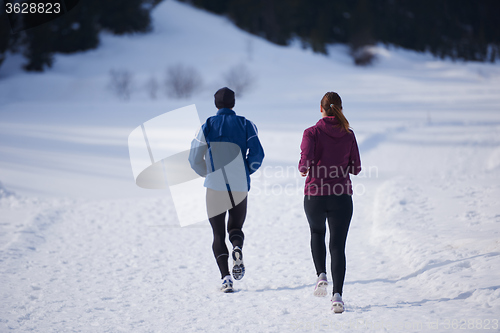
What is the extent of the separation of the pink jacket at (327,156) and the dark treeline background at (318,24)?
32136mm

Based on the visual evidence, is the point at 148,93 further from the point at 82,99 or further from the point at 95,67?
the point at 95,67

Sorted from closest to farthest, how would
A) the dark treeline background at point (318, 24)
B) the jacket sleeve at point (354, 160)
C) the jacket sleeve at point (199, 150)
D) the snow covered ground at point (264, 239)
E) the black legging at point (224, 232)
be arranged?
the jacket sleeve at point (354, 160) < the snow covered ground at point (264, 239) < the jacket sleeve at point (199, 150) < the black legging at point (224, 232) < the dark treeline background at point (318, 24)

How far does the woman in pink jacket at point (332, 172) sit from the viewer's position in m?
3.13

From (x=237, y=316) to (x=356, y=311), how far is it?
34.1 inches

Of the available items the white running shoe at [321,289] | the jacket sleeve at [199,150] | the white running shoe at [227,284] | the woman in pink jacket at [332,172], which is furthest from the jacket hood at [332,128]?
the white running shoe at [227,284]

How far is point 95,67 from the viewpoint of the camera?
3353cm

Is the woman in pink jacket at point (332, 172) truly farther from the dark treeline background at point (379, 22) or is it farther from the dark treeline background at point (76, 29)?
the dark treeline background at point (379, 22)

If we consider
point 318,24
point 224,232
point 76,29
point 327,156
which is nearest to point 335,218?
point 327,156

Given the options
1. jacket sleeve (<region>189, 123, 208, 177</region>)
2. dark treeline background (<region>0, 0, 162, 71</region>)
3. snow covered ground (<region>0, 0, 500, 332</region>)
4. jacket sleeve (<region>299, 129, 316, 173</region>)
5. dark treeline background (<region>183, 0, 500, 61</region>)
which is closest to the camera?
jacket sleeve (<region>299, 129, 316, 173</region>)

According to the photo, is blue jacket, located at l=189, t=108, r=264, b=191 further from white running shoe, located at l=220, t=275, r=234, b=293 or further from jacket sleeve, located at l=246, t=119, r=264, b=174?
white running shoe, located at l=220, t=275, r=234, b=293

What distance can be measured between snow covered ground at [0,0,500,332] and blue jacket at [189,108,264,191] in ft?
3.60

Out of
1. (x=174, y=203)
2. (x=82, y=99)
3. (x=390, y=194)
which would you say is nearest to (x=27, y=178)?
(x=174, y=203)

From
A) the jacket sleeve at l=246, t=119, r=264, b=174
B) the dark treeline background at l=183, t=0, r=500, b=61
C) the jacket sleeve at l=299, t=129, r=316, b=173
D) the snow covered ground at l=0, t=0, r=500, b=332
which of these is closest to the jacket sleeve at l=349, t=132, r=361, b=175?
the jacket sleeve at l=299, t=129, r=316, b=173

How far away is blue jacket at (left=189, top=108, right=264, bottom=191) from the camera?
362 centimetres
